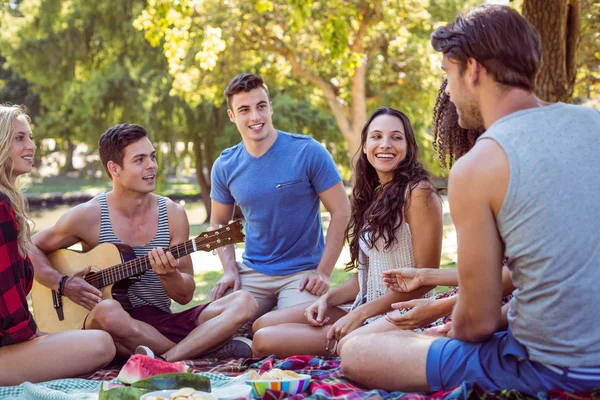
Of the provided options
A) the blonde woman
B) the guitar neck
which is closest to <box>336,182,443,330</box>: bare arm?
the guitar neck

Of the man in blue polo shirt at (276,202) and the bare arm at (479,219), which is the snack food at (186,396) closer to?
the bare arm at (479,219)

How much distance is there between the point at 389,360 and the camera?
3.00 metres

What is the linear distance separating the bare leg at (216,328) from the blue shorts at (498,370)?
1910 mm

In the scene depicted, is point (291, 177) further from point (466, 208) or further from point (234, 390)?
point (466, 208)

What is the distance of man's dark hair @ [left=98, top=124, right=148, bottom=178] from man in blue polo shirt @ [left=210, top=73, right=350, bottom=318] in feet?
2.47

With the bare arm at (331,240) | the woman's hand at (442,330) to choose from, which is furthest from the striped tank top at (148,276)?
the woman's hand at (442,330)

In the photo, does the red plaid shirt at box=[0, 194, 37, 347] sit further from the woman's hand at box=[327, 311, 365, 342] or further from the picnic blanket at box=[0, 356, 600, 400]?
the woman's hand at box=[327, 311, 365, 342]

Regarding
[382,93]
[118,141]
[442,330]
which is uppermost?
[382,93]

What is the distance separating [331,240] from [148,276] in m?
1.26

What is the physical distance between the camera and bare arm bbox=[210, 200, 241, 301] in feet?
16.8

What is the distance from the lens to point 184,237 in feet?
16.0

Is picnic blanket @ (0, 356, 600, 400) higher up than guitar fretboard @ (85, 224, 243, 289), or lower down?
lower down

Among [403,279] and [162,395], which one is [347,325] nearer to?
[403,279]

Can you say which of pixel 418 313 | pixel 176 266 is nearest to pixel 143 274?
pixel 176 266
